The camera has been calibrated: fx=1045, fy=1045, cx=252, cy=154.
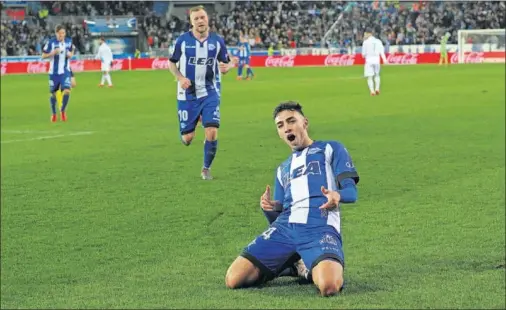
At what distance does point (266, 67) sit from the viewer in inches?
3474

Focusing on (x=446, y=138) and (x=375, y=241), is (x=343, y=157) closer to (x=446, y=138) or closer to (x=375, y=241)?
(x=375, y=241)

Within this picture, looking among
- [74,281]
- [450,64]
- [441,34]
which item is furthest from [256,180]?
[450,64]

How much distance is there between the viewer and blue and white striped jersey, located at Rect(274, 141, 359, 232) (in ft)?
19.6

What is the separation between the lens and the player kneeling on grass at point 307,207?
584 centimetres

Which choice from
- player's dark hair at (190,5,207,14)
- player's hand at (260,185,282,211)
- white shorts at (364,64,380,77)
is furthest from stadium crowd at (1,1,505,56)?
white shorts at (364,64,380,77)

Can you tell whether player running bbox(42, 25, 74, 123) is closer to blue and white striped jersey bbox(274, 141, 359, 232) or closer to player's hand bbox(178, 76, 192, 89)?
player's hand bbox(178, 76, 192, 89)

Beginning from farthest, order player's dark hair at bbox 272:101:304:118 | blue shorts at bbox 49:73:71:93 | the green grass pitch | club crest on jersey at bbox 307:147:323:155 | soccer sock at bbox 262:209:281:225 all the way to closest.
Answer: blue shorts at bbox 49:73:71:93
the green grass pitch
soccer sock at bbox 262:209:281:225
club crest on jersey at bbox 307:147:323:155
player's dark hair at bbox 272:101:304:118

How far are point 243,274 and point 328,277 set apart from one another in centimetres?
87

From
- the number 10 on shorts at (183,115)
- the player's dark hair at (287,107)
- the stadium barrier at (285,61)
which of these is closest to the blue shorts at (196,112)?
the number 10 on shorts at (183,115)

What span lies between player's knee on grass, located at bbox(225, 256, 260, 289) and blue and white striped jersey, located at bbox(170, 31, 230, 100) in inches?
46.8

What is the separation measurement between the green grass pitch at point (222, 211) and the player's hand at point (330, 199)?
1.82 metres

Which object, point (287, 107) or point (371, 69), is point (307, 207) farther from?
point (371, 69)

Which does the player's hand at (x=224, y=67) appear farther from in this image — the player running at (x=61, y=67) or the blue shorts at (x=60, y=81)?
the blue shorts at (x=60, y=81)

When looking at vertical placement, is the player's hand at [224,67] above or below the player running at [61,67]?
above
